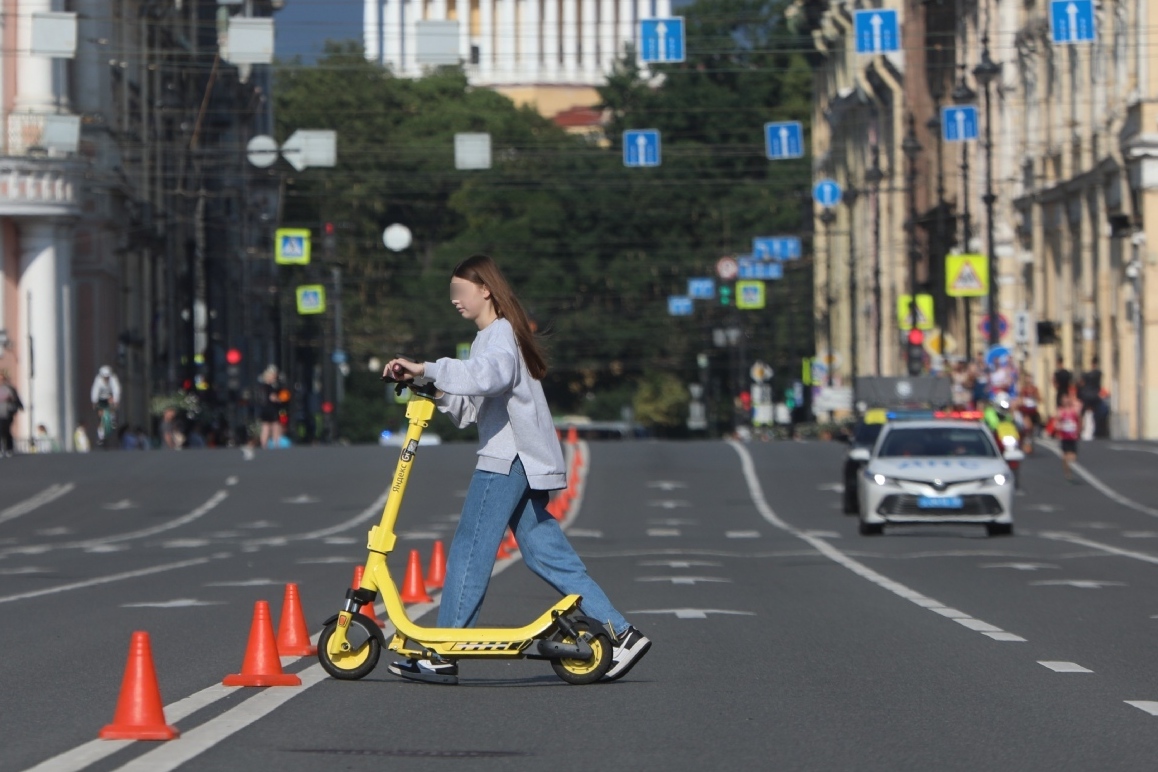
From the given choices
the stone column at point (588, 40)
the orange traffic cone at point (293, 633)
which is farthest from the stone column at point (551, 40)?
the orange traffic cone at point (293, 633)

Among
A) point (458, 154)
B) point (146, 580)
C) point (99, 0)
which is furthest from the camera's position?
point (99, 0)

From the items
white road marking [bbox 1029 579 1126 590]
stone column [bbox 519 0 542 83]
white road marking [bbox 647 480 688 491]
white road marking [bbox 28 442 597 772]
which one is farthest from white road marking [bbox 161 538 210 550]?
stone column [bbox 519 0 542 83]

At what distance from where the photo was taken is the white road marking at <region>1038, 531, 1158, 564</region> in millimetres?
23641

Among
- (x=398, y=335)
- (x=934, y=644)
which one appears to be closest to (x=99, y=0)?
(x=398, y=335)

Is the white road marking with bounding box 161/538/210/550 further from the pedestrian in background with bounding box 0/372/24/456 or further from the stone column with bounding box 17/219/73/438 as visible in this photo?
the stone column with bounding box 17/219/73/438

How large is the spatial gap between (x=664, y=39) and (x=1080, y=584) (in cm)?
2407

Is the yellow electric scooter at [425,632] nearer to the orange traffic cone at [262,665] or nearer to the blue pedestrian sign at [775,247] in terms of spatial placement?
the orange traffic cone at [262,665]

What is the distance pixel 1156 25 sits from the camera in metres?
54.0

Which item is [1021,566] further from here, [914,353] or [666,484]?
[914,353]

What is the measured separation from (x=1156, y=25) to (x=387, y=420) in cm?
6227

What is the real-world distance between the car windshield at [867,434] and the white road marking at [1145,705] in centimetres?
2533

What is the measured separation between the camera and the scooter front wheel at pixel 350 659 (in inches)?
421

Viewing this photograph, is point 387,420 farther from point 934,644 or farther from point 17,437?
point 934,644

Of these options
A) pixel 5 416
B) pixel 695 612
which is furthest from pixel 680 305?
pixel 695 612
